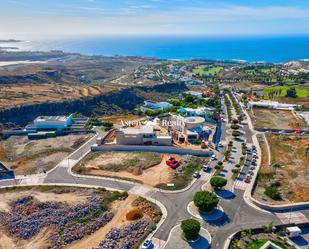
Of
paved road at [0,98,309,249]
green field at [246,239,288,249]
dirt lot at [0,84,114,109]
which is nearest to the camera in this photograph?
green field at [246,239,288,249]

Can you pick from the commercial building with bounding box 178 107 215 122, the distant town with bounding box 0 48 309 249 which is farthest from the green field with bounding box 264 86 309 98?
the commercial building with bounding box 178 107 215 122

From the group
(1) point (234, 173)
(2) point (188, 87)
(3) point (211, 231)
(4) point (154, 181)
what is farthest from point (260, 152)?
(2) point (188, 87)

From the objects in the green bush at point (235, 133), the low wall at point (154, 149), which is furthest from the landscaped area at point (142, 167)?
the green bush at point (235, 133)

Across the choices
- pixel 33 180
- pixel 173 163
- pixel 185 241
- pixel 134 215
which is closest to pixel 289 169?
pixel 173 163

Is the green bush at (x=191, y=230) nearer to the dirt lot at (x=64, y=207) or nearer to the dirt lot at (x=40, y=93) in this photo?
the dirt lot at (x=64, y=207)

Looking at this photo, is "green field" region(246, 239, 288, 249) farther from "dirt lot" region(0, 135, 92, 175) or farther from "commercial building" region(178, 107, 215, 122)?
"commercial building" region(178, 107, 215, 122)

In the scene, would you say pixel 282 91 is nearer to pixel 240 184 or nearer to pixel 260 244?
pixel 240 184
